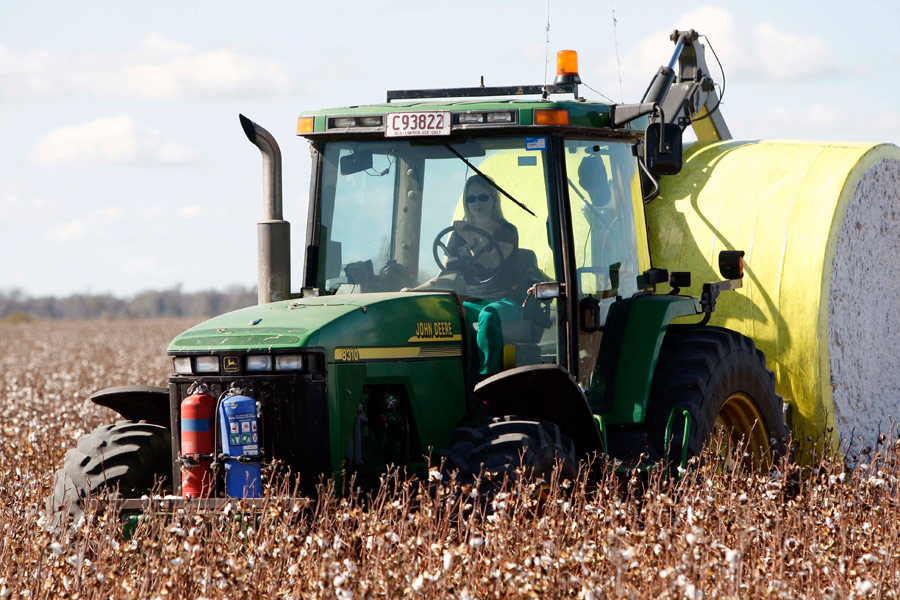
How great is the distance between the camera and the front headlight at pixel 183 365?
5.94m

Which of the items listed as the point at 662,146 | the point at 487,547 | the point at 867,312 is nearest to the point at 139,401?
the point at 487,547

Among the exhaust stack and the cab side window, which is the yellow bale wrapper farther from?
the exhaust stack

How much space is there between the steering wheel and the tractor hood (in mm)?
195

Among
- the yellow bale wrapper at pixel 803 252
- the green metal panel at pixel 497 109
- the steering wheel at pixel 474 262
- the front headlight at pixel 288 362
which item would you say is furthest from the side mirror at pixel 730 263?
the front headlight at pixel 288 362

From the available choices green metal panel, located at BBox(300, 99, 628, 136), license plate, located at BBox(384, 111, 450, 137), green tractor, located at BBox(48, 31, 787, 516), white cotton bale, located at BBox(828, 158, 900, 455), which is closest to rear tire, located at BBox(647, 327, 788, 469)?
green tractor, located at BBox(48, 31, 787, 516)

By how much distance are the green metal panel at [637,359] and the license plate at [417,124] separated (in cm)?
147

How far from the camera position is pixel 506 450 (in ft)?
18.3

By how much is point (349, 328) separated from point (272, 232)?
1.02m

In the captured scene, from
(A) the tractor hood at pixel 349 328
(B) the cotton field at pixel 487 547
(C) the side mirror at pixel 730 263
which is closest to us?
(B) the cotton field at pixel 487 547

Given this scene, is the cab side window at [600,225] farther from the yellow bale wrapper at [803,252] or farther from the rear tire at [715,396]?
the yellow bale wrapper at [803,252]

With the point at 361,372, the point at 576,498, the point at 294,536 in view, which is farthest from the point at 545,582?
the point at 361,372

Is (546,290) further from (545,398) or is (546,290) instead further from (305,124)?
(305,124)

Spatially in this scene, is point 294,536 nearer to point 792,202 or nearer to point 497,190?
point 497,190

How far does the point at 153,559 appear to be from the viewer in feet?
15.4
